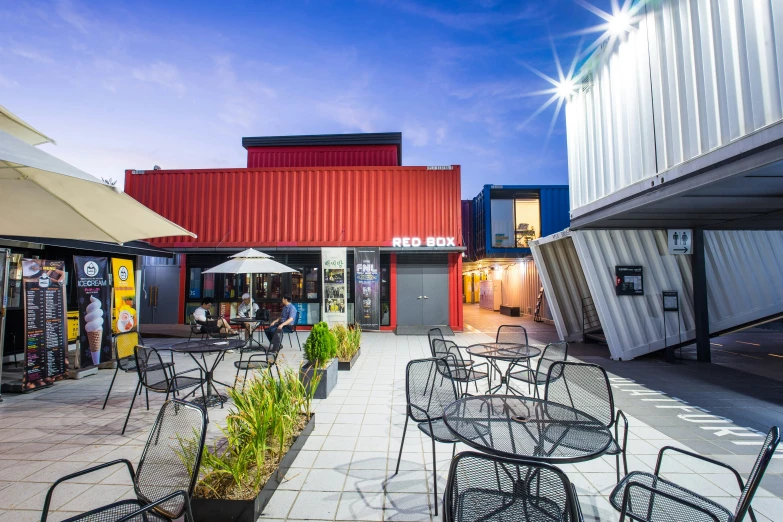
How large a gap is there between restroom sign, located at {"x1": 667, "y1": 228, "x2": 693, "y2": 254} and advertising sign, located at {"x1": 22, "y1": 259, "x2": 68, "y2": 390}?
35.6ft

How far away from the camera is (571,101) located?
760 cm

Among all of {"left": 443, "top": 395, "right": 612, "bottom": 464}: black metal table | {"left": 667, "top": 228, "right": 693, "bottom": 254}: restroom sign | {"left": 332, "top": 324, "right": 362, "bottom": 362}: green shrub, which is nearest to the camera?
{"left": 443, "top": 395, "right": 612, "bottom": 464}: black metal table

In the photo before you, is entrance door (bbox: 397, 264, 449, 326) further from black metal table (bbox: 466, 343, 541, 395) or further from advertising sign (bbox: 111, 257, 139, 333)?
advertising sign (bbox: 111, 257, 139, 333)

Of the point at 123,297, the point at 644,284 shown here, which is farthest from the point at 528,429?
the point at 123,297

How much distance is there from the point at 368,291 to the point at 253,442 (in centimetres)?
943

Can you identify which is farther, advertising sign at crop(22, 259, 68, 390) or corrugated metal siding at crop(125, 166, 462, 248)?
corrugated metal siding at crop(125, 166, 462, 248)

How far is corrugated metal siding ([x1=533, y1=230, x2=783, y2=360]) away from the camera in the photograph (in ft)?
24.9

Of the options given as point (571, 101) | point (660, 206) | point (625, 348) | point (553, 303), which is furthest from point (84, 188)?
point (553, 303)

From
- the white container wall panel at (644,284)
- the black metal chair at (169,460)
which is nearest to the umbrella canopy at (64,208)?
the black metal chair at (169,460)

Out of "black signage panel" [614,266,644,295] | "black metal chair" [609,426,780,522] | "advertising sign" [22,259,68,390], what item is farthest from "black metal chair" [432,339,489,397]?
"advertising sign" [22,259,68,390]

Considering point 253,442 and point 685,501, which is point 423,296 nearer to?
point 253,442

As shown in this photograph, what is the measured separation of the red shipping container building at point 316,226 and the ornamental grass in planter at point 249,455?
30.2 feet

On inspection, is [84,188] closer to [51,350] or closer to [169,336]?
[51,350]

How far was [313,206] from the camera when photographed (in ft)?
42.1
